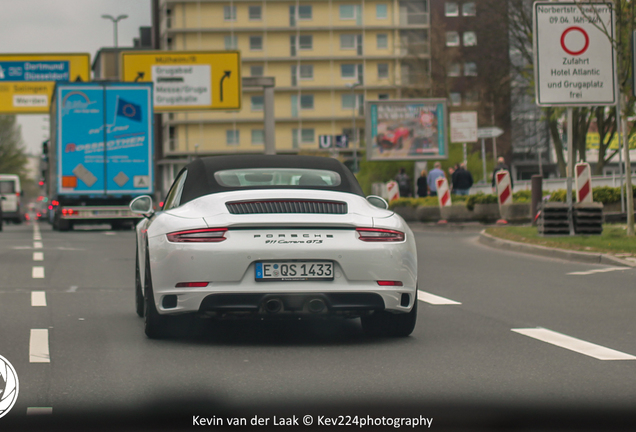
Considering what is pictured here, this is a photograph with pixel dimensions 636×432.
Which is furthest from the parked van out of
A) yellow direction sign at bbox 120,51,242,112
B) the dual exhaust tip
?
the dual exhaust tip

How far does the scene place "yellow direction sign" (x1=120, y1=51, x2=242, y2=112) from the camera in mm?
38812

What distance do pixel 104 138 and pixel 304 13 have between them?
7182 cm

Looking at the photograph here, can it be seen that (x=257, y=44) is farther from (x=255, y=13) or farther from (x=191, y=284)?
(x=191, y=284)

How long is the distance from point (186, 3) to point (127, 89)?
69.4m

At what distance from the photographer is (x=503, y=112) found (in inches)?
2002

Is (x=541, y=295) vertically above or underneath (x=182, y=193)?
underneath

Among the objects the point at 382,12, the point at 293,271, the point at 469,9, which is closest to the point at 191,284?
the point at 293,271

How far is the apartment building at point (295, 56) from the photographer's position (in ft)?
316

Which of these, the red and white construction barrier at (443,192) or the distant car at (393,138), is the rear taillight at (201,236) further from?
the distant car at (393,138)

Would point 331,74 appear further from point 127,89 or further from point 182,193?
point 182,193

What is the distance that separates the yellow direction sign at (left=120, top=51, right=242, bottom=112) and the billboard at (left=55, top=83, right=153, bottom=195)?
35.0 ft

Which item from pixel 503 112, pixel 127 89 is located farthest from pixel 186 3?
pixel 127 89

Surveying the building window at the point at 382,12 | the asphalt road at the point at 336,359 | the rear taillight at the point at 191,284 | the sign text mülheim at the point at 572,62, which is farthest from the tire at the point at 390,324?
the building window at the point at 382,12

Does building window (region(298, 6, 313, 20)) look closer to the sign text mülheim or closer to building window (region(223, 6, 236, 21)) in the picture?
building window (region(223, 6, 236, 21))
